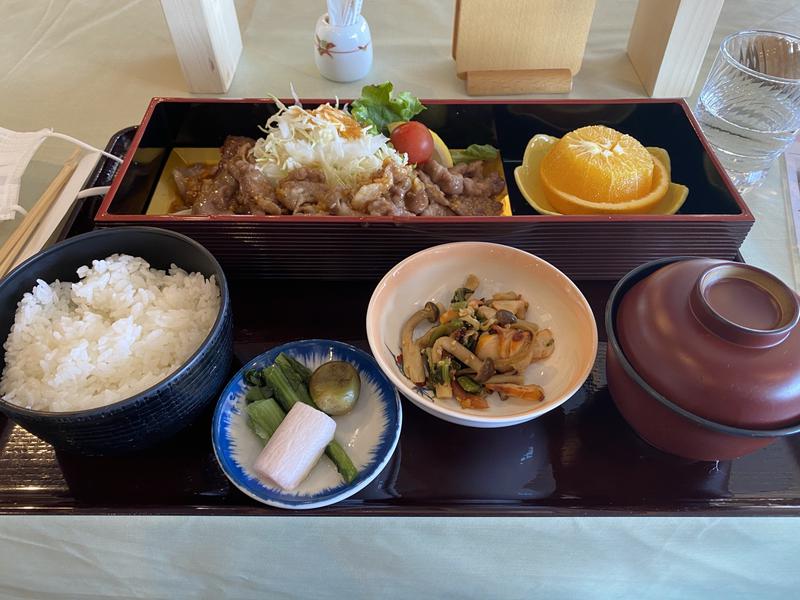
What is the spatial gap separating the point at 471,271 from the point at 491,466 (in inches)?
16.3

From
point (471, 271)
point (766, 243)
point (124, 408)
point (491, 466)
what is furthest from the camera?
point (766, 243)

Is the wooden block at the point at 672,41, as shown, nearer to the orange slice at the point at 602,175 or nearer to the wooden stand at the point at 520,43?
the wooden stand at the point at 520,43

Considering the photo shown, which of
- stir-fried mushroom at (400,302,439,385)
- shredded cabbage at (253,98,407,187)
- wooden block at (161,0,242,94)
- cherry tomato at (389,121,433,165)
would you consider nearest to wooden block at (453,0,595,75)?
cherry tomato at (389,121,433,165)

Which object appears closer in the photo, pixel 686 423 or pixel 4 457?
pixel 686 423

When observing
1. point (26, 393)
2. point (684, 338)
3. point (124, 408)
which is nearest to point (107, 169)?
point (26, 393)

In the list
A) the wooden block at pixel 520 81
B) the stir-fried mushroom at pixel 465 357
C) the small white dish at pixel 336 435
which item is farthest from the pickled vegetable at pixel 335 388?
the wooden block at pixel 520 81

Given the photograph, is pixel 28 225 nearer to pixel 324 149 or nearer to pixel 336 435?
pixel 324 149

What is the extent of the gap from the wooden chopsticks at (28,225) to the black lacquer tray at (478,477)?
394 millimetres

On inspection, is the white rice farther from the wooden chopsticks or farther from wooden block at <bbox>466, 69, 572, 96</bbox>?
wooden block at <bbox>466, 69, 572, 96</bbox>

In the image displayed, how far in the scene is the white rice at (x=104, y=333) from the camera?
3.00 ft

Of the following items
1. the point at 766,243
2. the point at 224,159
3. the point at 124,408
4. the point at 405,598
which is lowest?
the point at 405,598

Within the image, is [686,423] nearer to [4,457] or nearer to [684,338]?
[684,338]

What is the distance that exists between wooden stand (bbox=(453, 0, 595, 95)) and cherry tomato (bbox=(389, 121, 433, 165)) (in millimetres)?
489

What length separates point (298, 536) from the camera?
2.99ft
